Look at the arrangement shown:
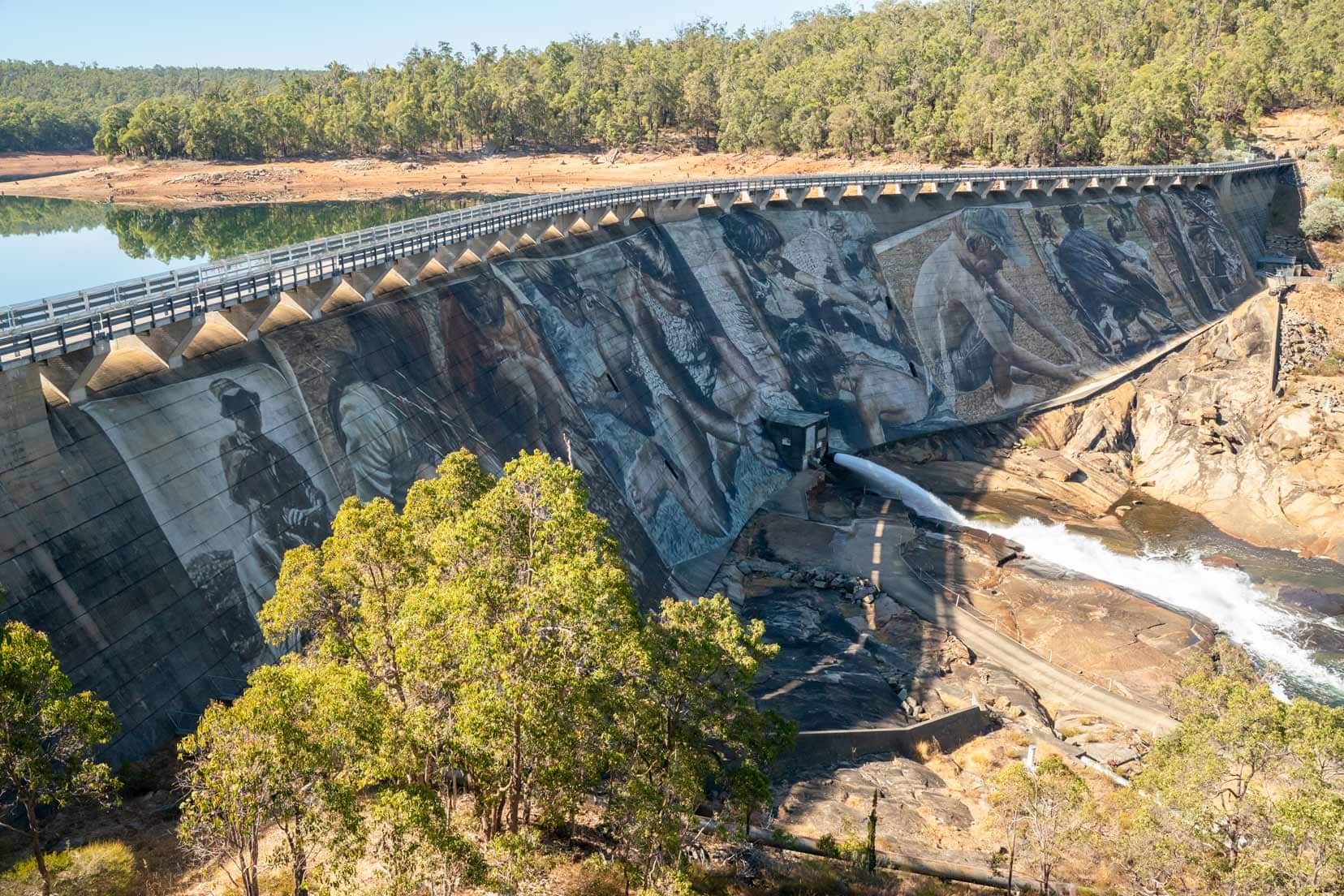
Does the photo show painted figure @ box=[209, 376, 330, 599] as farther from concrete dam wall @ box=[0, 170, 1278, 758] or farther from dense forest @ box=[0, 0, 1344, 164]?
dense forest @ box=[0, 0, 1344, 164]

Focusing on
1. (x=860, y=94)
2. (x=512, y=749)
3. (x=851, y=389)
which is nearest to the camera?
(x=512, y=749)

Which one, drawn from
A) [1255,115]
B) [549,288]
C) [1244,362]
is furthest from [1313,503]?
[1255,115]

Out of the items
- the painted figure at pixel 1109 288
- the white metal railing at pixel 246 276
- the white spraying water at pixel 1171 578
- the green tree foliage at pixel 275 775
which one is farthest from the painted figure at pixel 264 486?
the painted figure at pixel 1109 288

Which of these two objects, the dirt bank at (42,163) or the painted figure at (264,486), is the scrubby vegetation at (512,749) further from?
the dirt bank at (42,163)

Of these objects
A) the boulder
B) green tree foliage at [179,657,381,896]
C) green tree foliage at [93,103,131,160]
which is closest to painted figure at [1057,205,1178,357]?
the boulder

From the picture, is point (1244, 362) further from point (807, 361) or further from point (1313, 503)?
point (807, 361)

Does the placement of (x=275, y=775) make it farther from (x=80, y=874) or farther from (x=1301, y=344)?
(x=1301, y=344)

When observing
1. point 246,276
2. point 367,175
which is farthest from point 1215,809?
point 367,175
